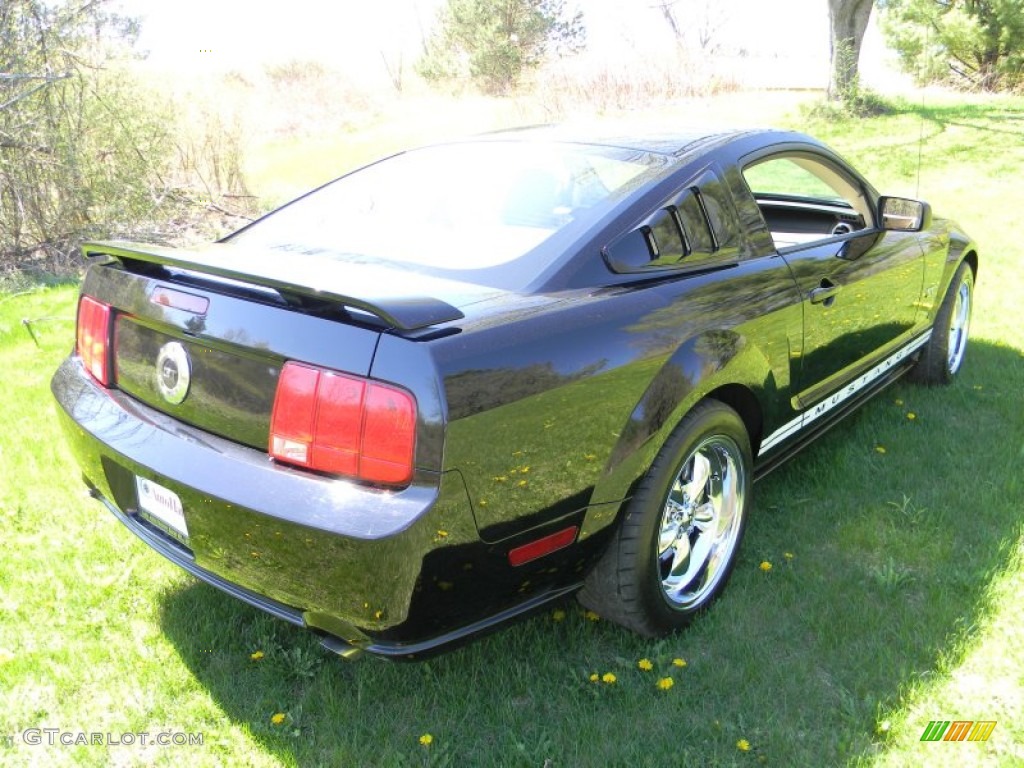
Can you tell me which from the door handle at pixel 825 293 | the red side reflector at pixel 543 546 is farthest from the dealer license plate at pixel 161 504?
the door handle at pixel 825 293

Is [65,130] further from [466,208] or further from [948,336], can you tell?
[948,336]

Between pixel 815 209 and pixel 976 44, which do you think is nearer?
pixel 815 209

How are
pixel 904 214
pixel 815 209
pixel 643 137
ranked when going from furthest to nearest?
pixel 815 209 → pixel 904 214 → pixel 643 137

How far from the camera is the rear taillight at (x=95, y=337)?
236cm

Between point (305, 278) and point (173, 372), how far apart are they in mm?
450

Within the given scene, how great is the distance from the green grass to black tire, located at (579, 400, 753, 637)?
12 cm

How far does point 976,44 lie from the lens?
72.5 ft

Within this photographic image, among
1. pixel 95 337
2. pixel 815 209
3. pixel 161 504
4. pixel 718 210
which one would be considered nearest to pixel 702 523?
pixel 718 210

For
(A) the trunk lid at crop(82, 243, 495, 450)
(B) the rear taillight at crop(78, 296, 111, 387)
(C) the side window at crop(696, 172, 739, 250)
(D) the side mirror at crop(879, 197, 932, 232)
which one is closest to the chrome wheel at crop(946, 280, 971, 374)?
(D) the side mirror at crop(879, 197, 932, 232)

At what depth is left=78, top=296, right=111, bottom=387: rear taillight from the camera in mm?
2361

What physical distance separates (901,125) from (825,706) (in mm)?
15693

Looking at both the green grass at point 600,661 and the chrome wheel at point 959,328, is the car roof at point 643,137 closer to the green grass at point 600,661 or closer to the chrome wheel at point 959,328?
the green grass at point 600,661

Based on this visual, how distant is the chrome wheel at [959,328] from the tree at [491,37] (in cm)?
2963

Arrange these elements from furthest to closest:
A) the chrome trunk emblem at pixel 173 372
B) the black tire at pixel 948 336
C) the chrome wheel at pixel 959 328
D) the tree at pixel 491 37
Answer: the tree at pixel 491 37 → the chrome wheel at pixel 959 328 → the black tire at pixel 948 336 → the chrome trunk emblem at pixel 173 372
